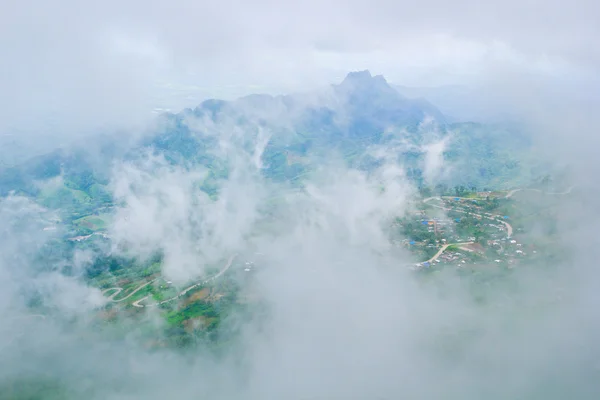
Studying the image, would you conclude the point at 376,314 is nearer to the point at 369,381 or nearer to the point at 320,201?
the point at 369,381

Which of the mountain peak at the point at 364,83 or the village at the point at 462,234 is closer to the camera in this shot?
the village at the point at 462,234

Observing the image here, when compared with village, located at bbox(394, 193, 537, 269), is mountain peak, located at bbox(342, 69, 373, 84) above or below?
above

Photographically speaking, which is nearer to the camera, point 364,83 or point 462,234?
point 462,234

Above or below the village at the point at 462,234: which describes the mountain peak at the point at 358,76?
above

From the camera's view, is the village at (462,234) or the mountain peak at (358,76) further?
the mountain peak at (358,76)

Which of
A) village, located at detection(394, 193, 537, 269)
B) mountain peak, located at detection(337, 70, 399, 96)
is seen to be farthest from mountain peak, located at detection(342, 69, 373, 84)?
village, located at detection(394, 193, 537, 269)

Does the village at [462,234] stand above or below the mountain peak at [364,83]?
below

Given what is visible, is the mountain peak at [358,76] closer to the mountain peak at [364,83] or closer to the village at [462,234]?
the mountain peak at [364,83]

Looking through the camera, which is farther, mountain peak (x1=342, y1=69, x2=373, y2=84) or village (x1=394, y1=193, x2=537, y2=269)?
mountain peak (x1=342, y1=69, x2=373, y2=84)

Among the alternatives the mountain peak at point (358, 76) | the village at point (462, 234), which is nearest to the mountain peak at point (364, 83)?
the mountain peak at point (358, 76)

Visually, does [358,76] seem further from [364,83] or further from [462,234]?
[462,234]

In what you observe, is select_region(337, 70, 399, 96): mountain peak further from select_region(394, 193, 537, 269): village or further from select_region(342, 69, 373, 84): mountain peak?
select_region(394, 193, 537, 269): village

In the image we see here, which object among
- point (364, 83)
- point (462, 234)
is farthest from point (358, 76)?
point (462, 234)
